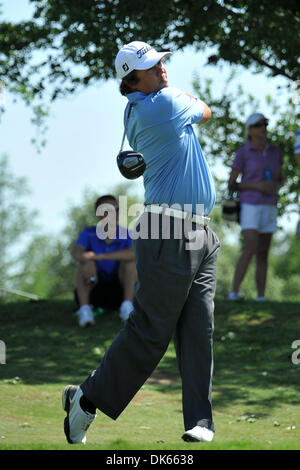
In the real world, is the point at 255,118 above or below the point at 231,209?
above

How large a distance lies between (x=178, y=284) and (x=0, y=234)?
205ft

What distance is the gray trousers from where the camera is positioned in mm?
5020

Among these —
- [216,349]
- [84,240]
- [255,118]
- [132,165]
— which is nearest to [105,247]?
[84,240]

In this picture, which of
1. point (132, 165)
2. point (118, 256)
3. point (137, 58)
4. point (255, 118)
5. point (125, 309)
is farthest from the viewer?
point (255, 118)

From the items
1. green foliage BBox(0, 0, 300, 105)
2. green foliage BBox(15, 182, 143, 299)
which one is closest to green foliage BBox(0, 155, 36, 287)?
green foliage BBox(15, 182, 143, 299)

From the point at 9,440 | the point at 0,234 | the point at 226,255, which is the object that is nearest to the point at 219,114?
the point at 9,440

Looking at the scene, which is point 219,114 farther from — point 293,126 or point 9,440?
point 9,440

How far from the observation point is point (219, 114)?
20375 millimetres

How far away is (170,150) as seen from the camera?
509cm

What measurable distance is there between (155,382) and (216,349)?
1.44 metres

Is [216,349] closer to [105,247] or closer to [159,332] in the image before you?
[105,247]

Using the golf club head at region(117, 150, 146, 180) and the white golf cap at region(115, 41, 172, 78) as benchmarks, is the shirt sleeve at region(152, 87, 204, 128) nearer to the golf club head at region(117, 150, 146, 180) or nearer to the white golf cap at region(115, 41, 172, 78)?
the white golf cap at region(115, 41, 172, 78)

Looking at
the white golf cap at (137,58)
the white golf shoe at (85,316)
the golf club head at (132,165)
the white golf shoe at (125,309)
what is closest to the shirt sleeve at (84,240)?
the white golf shoe at (85,316)

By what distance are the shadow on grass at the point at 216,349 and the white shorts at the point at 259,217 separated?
1087 millimetres
